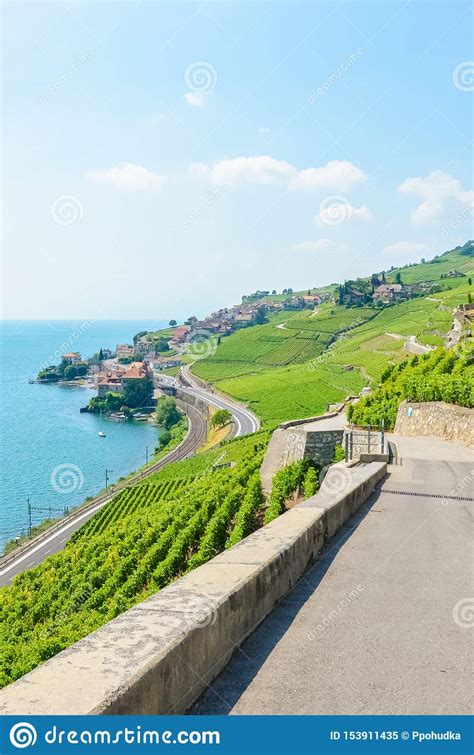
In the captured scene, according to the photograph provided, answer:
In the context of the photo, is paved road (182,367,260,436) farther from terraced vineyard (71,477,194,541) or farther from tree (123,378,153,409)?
terraced vineyard (71,477,194,541)

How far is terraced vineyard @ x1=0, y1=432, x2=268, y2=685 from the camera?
16.1 meters

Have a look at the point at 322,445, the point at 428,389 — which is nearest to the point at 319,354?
the point at 428,389

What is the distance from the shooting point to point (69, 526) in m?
62.9

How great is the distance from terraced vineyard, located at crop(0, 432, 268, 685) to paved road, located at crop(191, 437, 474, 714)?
7570 millimetres

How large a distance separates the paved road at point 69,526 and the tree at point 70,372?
10006 cm

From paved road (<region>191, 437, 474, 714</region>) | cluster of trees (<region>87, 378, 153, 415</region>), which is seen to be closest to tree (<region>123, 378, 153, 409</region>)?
cluster of trees (<region>87, 378, 153, 415</region>)

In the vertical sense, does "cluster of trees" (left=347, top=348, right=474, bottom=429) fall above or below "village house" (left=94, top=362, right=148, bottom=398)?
above

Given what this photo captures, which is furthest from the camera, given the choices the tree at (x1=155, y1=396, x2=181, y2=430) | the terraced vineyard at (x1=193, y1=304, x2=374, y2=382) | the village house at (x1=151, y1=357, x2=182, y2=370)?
the village house at (x1=151, y1=357, x2=182, y2=370)

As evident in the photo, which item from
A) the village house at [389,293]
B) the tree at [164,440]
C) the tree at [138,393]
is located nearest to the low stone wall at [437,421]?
the tree at [164,440]
